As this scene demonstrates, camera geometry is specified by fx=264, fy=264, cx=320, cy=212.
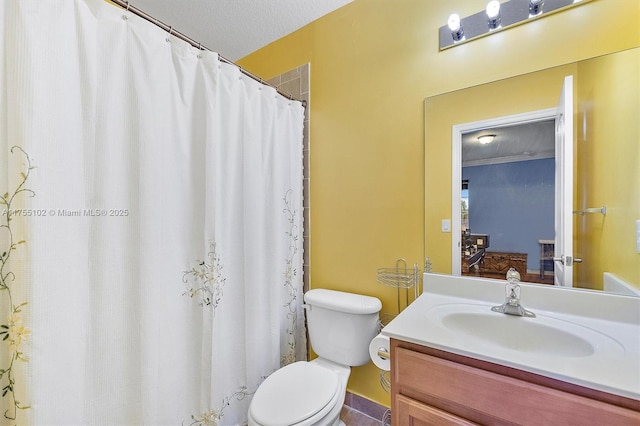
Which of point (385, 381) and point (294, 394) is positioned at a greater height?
point (294, 394)

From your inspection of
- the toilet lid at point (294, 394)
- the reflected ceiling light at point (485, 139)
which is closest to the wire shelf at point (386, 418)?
the toilet lid at point (294, 394)

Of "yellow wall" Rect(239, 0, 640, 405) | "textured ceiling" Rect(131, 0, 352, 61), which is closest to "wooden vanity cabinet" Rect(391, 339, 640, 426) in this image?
"yellow wall" Rect(239, 0, 640, 405)

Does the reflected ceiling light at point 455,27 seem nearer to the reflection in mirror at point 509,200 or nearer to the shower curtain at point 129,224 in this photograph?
the reflection in mirror at point 509,200

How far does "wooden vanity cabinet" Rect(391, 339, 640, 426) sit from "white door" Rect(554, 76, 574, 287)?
58 cm

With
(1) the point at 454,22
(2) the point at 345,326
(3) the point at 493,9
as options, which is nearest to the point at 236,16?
(1) the point at 454,22

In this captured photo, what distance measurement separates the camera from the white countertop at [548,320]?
0.67m

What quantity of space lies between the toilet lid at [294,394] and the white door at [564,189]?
112 centimetres

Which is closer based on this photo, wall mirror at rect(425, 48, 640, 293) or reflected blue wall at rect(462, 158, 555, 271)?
wall mirror at rect(425, 48, 640, 293)

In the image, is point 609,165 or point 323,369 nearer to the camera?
point 609,165

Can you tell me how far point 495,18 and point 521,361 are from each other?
1.39 meters

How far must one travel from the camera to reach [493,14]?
1.17 metres

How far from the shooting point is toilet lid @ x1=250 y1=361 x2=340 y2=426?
107 cm

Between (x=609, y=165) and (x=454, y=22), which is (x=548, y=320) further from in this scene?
(x=454, y=22)

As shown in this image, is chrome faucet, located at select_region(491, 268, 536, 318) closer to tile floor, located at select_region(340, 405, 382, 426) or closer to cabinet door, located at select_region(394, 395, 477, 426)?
cabinet door, located at select_region(394, 395, 477, 426)
